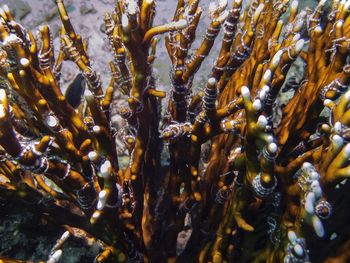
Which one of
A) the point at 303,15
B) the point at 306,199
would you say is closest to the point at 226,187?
the point at 306,199

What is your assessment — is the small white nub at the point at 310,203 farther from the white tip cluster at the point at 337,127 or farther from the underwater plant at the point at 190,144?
the white tip cluster at the point at 337,127

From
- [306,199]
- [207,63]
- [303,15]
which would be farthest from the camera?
[207,63]

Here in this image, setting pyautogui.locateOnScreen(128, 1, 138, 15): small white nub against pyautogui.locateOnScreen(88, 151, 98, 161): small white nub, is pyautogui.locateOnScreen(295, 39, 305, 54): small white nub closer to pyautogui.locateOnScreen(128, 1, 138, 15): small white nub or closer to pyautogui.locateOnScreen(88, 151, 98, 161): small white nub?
pyautogui.locateOnScreen(128, 1, 138, 15): small white nub

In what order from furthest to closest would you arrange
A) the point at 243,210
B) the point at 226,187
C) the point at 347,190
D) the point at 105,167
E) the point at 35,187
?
the point at 226,187 < the point at 35,187 < the point at 243,210 < the point at 347,190 < the point at 105,167

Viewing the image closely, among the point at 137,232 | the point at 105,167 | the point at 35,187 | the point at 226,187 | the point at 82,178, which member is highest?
the point at 105,167

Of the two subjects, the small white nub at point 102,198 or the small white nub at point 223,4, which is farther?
the small white nub at point 223,4

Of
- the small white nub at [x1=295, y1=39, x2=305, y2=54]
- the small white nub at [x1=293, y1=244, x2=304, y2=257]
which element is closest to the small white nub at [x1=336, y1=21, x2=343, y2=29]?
the small white nub at [x1=295, y1=39, x2=305, y2=54]

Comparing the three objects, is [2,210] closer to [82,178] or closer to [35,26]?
[82,178]

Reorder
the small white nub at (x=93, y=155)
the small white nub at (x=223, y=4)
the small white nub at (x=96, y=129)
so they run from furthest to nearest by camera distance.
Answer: the small white nub at (x=223, y=4) < the small white nub at (x=96, y=129) < the small white nub at (x=93, y=155)

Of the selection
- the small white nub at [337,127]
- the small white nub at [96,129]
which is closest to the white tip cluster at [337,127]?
the small white nub at [337,127]
